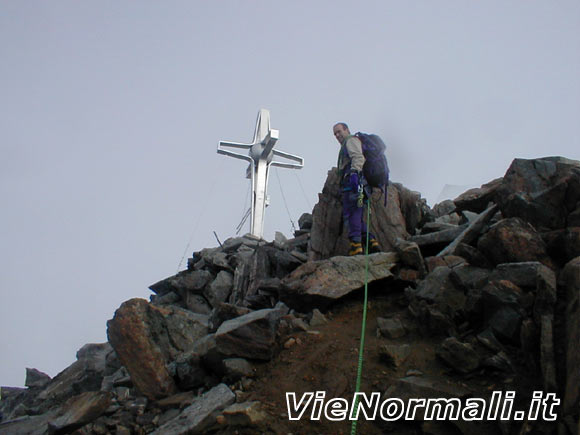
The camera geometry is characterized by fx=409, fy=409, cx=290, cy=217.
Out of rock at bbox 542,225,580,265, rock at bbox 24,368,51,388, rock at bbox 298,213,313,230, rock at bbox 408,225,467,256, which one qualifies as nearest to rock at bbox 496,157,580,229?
rock at bbox 542,225,580,265

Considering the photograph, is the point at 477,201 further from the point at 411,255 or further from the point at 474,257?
the point at 474,257

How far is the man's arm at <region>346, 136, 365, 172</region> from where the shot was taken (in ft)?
35.0

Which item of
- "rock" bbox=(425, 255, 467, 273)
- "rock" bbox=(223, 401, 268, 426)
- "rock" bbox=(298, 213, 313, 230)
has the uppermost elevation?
"rock" bbox=(298, 213, 313, 230)

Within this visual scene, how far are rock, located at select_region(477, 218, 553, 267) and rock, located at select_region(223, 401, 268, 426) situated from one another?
4569mm

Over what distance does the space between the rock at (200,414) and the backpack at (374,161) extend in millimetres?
6957

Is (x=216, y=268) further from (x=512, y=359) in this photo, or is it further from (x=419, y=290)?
(x=512, y=359)

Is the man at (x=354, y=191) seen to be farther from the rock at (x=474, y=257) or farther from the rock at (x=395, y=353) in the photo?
the rock at (x=395, y=353)

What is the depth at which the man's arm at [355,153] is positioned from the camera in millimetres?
10656

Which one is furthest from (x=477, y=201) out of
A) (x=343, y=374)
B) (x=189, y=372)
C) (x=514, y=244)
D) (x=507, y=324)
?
(x=189, y=372)

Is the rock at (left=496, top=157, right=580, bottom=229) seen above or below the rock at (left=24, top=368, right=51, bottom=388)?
above

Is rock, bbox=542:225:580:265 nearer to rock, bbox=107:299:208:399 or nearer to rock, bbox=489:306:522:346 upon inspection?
rock, bbox=489:306:522:346

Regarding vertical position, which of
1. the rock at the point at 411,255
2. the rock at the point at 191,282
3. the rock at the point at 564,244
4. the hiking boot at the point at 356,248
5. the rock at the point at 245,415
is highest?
the rock at the point at 191,282

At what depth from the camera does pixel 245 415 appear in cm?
505

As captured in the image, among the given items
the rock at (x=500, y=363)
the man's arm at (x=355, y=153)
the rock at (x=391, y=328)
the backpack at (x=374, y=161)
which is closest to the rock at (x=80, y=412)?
the rock at (x=391, y=328)
